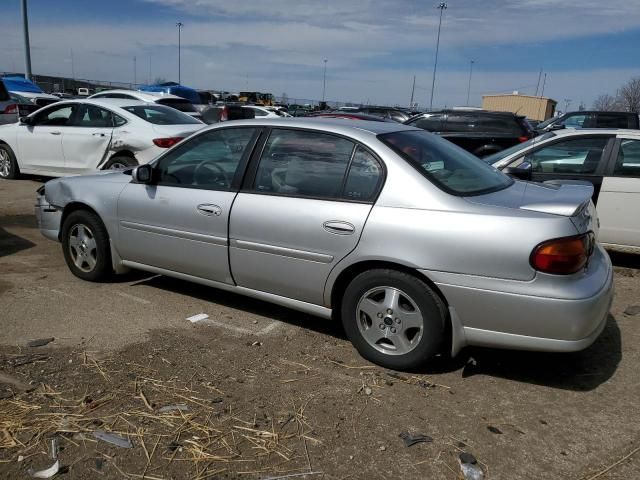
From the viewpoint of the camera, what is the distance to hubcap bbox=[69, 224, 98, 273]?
4852 mm

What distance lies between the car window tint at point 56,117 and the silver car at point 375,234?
5.20 meters

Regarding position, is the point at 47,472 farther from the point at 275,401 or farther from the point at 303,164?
the point at 303,164

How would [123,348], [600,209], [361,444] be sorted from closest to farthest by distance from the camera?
[361,444], [123,348], [600,209]

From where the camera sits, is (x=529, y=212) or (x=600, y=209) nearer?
(x=529, y=212)

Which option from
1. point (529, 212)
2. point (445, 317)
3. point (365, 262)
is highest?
point (529, 212)

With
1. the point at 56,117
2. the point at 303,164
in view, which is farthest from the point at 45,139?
the point at 303,164

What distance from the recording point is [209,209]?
4.06 m

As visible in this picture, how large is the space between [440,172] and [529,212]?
0.69 metres

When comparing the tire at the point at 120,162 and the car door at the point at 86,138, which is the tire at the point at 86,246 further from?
the car door at the point at 86,138

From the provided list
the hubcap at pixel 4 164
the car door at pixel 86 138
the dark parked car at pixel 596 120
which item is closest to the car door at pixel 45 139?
the car door at pixel 86 138

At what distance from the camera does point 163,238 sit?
4.36m

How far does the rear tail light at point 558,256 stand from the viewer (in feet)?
9.86

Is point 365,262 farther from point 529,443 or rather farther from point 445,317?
Result: point 529,443

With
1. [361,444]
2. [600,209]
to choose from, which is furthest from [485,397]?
[600,209]
